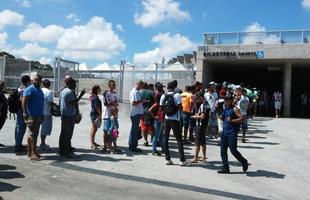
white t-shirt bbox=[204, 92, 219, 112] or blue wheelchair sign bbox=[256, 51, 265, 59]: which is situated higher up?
blue wheelchair sign bbox=[256, 51, 265, 59]

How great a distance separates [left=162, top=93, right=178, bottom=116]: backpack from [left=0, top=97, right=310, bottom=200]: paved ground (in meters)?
1.14

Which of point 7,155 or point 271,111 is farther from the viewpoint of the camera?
point 271,111

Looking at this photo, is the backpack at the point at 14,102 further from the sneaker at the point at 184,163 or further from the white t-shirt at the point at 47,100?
the sneaker at the point at 184,163

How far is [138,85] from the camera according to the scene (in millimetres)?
10703

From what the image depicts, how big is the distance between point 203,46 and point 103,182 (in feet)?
72.9

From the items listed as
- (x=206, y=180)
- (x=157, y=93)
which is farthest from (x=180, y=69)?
(x=206, y=180)

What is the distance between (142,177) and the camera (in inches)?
319

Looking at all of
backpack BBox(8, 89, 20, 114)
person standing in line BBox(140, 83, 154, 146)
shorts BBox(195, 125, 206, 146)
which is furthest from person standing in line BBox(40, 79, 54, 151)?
shorts BBox(195, 125, 206, 146)

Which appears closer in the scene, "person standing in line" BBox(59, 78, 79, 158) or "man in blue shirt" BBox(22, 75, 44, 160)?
"man in blue shirt" BBox(22, 75, 44, 160)

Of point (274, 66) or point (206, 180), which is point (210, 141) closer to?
point (206, 180)

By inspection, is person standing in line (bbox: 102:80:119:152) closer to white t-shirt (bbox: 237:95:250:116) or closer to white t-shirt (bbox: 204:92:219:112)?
white t-shirt (bbox: 204:92:219:112)

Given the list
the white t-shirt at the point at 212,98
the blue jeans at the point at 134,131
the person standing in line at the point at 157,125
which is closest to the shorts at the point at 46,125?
the blue jeans at the point at 134,131

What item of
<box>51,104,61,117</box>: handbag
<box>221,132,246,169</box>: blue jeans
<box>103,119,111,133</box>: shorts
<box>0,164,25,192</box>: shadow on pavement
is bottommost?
<box>0,164,25,192</box>: shadow on pavement

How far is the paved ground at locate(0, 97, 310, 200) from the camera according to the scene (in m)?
6.94
